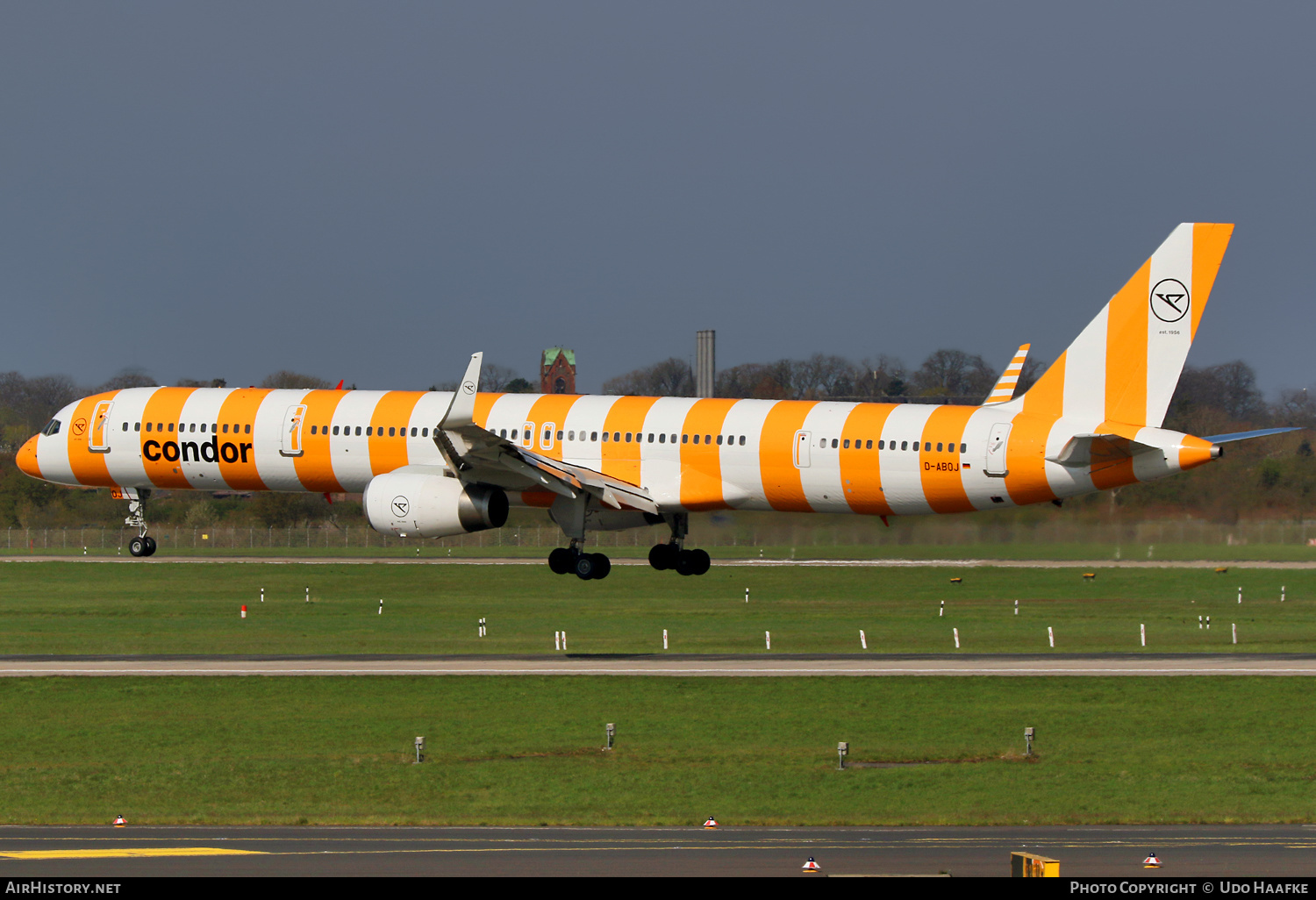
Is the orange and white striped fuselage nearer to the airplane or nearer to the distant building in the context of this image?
the airplane

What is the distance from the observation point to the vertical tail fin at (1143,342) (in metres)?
43.0

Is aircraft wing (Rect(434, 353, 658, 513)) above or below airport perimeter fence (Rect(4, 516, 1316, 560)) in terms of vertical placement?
above

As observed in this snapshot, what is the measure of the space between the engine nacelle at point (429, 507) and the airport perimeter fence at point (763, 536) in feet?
4.35

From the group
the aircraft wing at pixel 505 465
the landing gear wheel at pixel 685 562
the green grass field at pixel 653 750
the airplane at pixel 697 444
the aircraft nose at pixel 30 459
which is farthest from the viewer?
the aircraft nose at pixel 30 459

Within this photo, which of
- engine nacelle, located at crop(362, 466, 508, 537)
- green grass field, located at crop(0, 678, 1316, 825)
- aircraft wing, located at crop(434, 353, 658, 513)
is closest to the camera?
green grass field, located at crop(0, 678, 1316, 825)

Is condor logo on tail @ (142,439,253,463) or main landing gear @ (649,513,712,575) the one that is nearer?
condor logo on tail @ (142,439,253,463)

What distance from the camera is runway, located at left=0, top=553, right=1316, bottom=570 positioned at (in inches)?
2928

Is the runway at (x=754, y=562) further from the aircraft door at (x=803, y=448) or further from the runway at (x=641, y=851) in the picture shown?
the runway at (x=641, y=851)

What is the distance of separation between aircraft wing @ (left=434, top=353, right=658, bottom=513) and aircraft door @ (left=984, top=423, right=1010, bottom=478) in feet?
32.6

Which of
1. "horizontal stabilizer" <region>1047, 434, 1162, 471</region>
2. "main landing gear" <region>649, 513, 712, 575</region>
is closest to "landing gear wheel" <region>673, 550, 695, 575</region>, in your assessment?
"main landing gear" <region>649, 513, 712, 575</region>

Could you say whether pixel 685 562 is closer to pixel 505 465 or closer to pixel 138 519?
pixel 505 465

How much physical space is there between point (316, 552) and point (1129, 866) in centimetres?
6655

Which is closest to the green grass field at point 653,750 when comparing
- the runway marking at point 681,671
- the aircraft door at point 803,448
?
the runway marking at point 681,671

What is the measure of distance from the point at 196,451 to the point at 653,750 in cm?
1979
